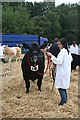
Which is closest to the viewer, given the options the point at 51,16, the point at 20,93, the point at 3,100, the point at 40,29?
the point at 3,100

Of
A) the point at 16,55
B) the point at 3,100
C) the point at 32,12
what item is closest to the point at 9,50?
the point at 16,55

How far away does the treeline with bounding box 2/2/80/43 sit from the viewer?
4209 cm

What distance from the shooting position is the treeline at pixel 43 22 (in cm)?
4209

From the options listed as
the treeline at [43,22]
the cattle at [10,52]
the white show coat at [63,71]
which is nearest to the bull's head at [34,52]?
the white show coat at [63,71]

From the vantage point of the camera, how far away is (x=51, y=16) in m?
47.9

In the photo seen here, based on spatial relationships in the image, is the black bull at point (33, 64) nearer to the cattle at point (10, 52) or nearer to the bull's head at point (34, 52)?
the bull's head at point (34, 52)

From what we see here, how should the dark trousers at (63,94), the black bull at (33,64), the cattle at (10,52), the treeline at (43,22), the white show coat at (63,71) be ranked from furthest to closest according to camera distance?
the treeline at (43,22)
the cattle at (10,52)
the black bull at (33,64)
the dark trousers at (63,94)
the white show coat at (63,71)

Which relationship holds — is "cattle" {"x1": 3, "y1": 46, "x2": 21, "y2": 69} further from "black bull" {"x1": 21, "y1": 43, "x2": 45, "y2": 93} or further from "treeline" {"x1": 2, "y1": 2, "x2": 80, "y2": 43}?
"treeline" {"x1": 2, "y1": 2, "x2": 80, "y2": 43}

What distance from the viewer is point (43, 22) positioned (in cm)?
4675

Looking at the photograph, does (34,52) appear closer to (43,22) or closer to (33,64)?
(33,64)

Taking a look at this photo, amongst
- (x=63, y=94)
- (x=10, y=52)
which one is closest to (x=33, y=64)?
(x=63, y=94)

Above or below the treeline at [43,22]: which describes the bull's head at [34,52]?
below

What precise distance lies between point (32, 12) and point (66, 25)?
806cm

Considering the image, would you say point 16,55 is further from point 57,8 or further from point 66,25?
point 57,8
